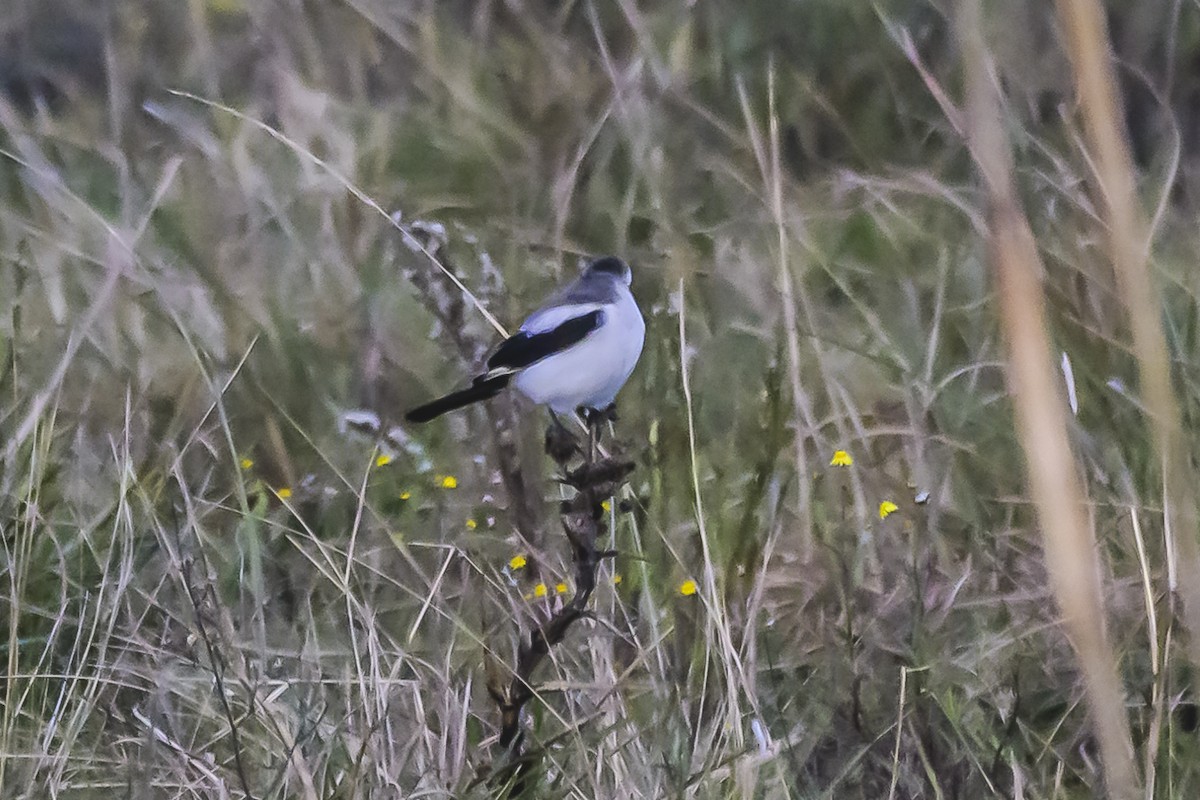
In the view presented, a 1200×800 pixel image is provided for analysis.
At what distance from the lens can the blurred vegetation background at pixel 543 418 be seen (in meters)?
1.39

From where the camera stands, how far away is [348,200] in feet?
9.07

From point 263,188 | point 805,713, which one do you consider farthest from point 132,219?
point 805,713

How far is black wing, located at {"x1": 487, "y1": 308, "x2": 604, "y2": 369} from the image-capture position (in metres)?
1.83

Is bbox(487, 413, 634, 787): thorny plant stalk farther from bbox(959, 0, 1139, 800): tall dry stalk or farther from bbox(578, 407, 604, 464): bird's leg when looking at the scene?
bbox(959, 0, 1139, 800): tall dry stalk

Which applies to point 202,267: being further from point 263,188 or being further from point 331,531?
point 331,531

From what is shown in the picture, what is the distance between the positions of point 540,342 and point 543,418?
369 millimetres

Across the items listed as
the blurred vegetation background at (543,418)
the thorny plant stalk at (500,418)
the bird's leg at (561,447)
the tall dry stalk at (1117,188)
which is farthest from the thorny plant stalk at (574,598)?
the tall dry stalk at (1117,188)

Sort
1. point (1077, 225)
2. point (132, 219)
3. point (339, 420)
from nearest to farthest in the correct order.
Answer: point (339, 420)
point (1077, 225)
point (132, 219)

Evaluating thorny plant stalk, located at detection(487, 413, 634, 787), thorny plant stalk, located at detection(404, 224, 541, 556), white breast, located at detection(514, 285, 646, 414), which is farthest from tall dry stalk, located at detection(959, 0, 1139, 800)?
white breast, located at detection(514, 285, 646, 414)

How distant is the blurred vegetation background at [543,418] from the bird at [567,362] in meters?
0.06

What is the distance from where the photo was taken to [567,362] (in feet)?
5.99

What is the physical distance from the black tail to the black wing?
0.07 feet

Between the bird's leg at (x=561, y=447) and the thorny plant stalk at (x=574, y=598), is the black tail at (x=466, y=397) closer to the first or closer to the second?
the bird's leg at (x=561, y=447)

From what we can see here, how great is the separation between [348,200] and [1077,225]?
1.33 meters
